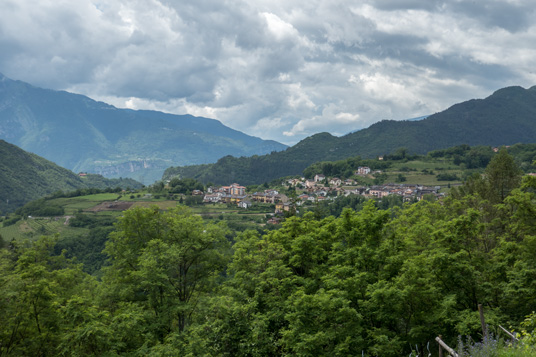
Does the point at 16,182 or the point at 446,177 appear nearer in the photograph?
the point at 446,177

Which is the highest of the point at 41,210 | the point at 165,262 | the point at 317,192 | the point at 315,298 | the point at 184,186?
the point at 184,186

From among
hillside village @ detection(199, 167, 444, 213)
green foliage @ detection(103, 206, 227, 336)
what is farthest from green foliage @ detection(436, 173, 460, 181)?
green foliage @ detection(103, 206, 227, 336)

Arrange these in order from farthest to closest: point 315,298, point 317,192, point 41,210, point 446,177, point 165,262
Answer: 1. point 317,192
2. point 446,177
3. point 41,210
4. point 165,262
5. point 315,298

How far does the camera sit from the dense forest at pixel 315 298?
1388 cm

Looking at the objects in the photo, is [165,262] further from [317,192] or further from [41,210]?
[317,192]

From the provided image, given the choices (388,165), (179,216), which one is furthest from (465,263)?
(388,165)

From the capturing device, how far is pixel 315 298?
1382cm

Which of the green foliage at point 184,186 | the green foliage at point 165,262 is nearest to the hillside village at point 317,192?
the green foliage at point 184,186

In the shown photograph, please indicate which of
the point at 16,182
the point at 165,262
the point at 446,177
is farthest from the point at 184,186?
the point at 165,262

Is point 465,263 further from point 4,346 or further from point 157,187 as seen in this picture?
point 157,187

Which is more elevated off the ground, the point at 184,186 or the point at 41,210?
the point at 184,186

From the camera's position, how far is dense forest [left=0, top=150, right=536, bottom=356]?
45.5 feet

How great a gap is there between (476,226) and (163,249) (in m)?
15.4

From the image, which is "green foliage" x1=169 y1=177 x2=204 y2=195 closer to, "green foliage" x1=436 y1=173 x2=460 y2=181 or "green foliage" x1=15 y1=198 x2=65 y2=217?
"green foliage" x1=15 y1=198 x2=65 y2=217
